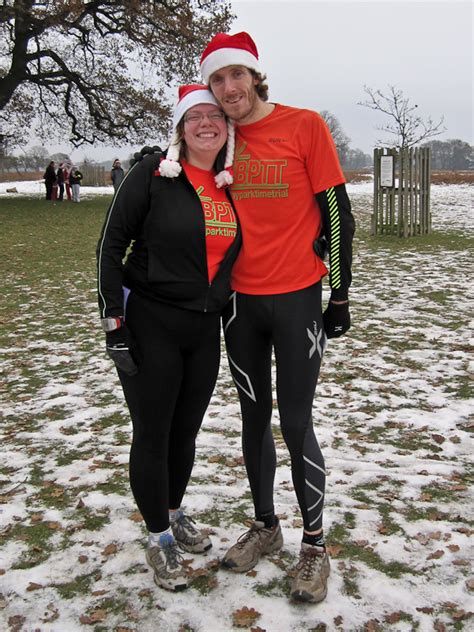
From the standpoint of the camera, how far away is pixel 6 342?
21.3 feet

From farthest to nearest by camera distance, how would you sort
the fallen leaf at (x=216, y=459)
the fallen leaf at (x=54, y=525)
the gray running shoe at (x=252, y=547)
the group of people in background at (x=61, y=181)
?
the group of people in background at (x=61, y=181), the fallen leaf at (x=216, y=459), the fallen leaf at (x=54, y=525), the gray running shoe at (x=252, y=547)

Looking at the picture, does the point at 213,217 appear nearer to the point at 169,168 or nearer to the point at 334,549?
the point at 169,168

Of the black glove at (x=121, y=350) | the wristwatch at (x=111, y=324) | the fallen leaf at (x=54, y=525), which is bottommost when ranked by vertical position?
the fallen leaf at (x=54, y=525)

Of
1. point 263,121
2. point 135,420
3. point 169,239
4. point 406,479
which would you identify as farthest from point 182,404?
point 406,479

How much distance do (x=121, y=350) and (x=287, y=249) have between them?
82 cm

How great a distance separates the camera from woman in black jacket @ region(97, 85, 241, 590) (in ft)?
7.88

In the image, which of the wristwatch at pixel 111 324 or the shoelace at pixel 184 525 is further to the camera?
the shoelace at pixel 184 525

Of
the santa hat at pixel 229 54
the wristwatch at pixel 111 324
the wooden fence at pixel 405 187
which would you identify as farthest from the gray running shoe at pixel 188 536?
the wooden fence at pixel 405 187

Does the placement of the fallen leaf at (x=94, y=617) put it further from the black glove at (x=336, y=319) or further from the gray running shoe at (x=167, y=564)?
the black glove at (x=336, y=319)

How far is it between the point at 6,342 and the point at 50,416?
2.29m

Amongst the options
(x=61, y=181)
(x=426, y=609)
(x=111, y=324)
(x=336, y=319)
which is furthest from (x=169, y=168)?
(x=61, y=181)

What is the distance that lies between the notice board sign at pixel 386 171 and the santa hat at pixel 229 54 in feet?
37.0

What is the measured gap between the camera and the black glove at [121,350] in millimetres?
2396

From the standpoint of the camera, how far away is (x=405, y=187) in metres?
13.3
